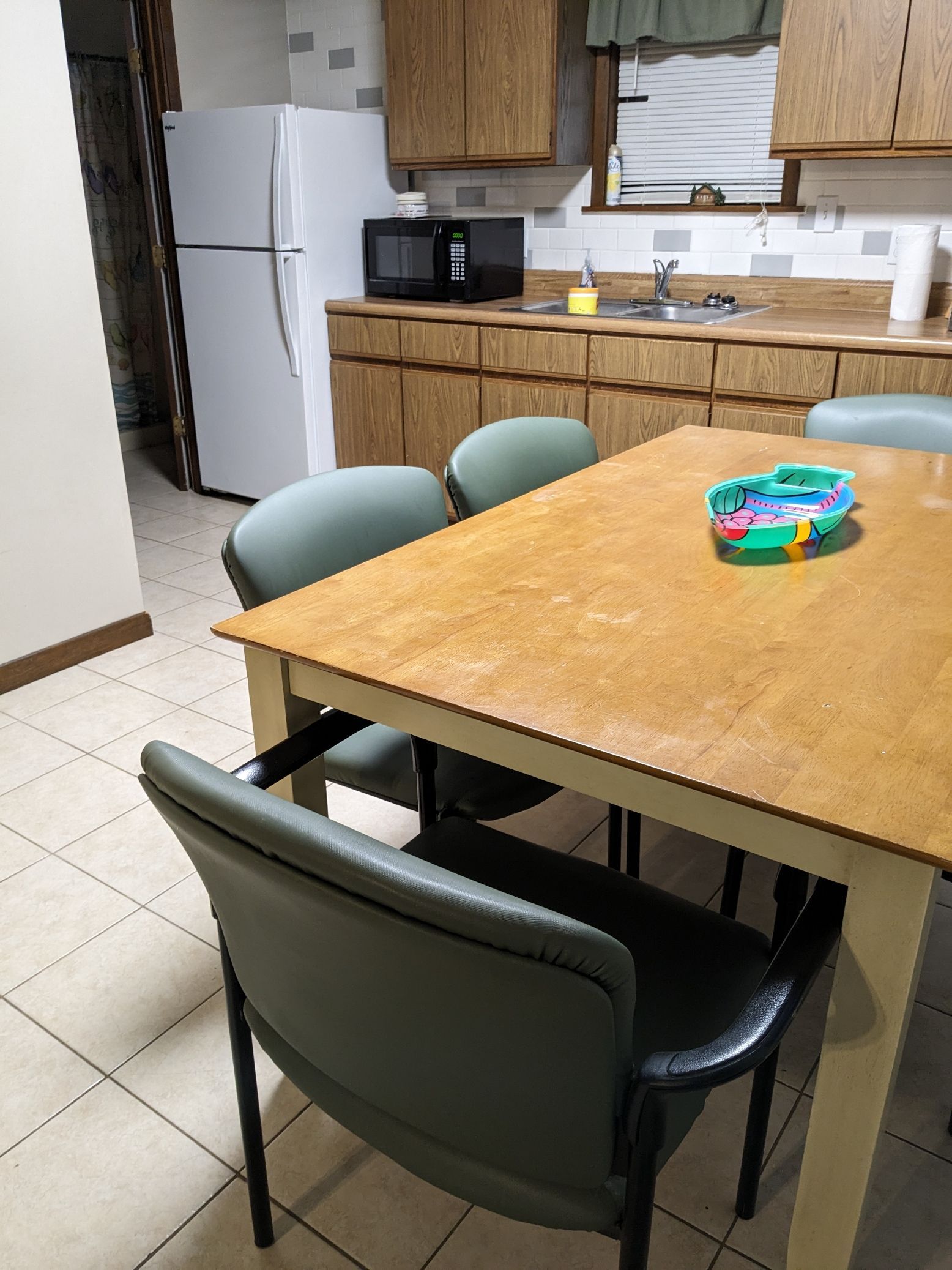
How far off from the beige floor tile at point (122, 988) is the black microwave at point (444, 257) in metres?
2.97

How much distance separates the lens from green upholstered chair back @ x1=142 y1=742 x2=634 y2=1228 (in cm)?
69

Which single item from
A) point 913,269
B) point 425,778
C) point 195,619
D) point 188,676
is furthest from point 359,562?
point 913,269

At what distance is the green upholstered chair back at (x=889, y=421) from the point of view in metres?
2.31

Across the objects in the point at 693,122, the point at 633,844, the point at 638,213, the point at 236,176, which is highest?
the point at 693,122

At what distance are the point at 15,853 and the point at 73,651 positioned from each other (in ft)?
3.26

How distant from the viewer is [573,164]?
13.4 feet

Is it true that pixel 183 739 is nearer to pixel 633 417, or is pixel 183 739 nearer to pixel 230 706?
pixel 230 706

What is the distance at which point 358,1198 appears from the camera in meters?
1.40

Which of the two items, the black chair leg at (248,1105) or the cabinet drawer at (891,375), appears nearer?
the black chair leg at (248,1105)

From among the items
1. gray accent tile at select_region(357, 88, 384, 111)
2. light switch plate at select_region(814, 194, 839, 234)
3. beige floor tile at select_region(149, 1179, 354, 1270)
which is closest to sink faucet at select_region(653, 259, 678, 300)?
light switch plate at select_region(814, 194, 839, 234)

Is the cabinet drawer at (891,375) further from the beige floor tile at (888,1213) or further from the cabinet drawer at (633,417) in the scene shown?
the beige floor tile at (888,1213)

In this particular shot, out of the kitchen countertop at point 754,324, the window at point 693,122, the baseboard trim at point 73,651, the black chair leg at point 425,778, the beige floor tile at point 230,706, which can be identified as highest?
the window at point 693,122

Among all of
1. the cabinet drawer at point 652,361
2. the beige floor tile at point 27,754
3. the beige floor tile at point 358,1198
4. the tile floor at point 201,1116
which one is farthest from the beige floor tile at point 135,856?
the cabinet drawer at point 652,361

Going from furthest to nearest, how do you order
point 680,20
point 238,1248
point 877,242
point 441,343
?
point 441,343
point 680,20
point 877,242
point 238,1248
